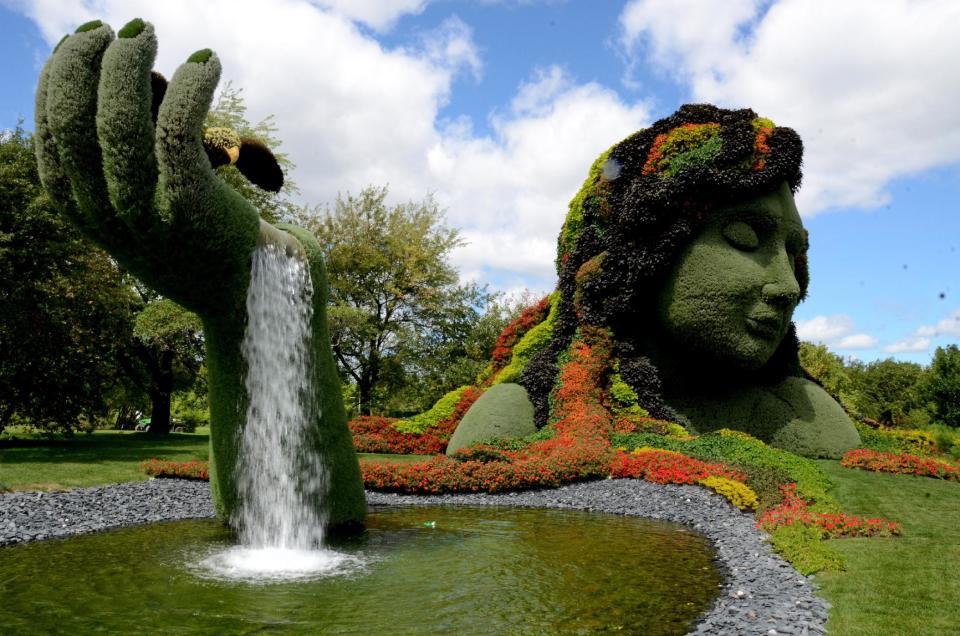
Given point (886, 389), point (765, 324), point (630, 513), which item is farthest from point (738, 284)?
point (886, 389)

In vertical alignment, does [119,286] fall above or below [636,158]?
below

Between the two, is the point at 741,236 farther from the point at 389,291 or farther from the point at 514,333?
the point at 389,291

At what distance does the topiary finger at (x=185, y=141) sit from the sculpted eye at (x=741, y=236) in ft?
35.8

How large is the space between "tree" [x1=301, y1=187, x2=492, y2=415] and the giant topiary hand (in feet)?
72.2

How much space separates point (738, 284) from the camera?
13461 millimetres

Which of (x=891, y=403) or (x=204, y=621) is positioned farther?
(x=891, y=403)

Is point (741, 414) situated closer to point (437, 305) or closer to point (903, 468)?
point (903, 468)

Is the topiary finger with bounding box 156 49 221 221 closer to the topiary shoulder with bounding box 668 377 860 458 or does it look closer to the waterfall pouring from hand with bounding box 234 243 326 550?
the waterfall pouring from hand with bounding box 234 243 326 550

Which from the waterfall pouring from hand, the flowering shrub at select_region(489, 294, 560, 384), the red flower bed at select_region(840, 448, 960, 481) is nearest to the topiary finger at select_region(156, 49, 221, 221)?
the waterfall pouring from hand

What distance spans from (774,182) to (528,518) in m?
8.93

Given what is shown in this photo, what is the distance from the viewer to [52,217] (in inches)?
629

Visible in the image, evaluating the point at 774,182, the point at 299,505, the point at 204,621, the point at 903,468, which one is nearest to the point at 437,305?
the point at 774,182

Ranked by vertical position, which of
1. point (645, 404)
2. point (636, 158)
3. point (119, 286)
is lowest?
point (645, 404)

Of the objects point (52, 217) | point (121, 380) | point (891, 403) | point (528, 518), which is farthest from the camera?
point (891, 403)
